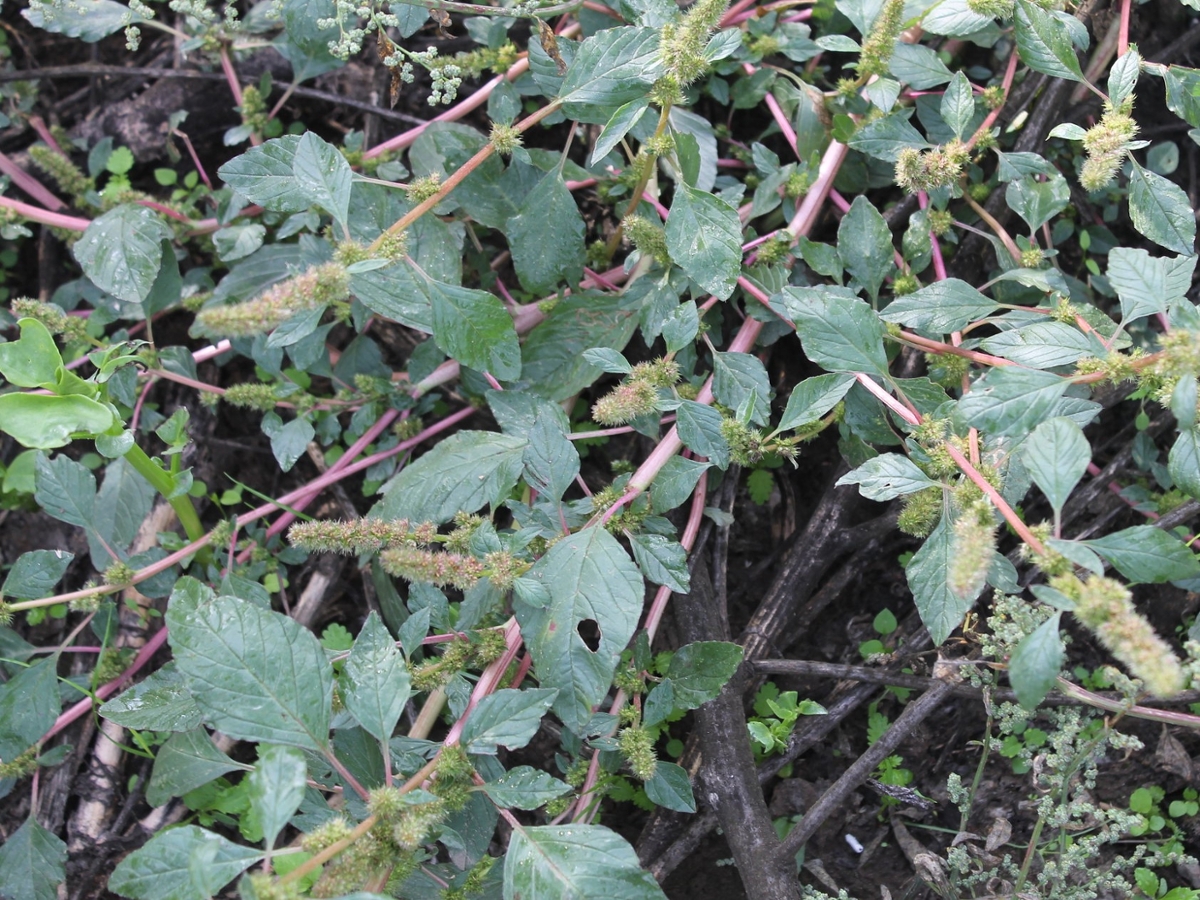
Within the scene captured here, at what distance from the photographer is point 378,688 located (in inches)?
61.6

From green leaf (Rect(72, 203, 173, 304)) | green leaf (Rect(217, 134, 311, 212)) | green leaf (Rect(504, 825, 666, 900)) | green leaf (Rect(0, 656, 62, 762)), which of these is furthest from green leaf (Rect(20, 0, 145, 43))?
green leaf (Rect(504, 825, 666, 900))

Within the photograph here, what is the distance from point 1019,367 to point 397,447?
1.50 m

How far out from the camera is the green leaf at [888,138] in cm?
208

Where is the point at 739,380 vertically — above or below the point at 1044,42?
below

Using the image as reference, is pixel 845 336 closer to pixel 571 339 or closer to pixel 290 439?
pixel 571 339

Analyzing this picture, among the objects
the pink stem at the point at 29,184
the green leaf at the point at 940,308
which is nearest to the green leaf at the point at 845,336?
the green leaf at the point at 940,308

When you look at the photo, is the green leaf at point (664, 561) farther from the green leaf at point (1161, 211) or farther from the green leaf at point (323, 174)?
the green leaf at point (1161, 211)

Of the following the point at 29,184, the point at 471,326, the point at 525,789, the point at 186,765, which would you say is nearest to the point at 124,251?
the point at 29,184

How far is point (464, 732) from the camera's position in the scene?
1.62 metres

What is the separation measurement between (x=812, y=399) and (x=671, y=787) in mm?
839

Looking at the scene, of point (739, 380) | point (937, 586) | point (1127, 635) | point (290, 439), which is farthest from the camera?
point (290, 439)

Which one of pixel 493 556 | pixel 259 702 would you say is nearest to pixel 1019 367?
pixel 493 556

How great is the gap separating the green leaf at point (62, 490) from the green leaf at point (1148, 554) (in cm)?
216

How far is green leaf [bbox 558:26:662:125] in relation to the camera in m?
1.80
